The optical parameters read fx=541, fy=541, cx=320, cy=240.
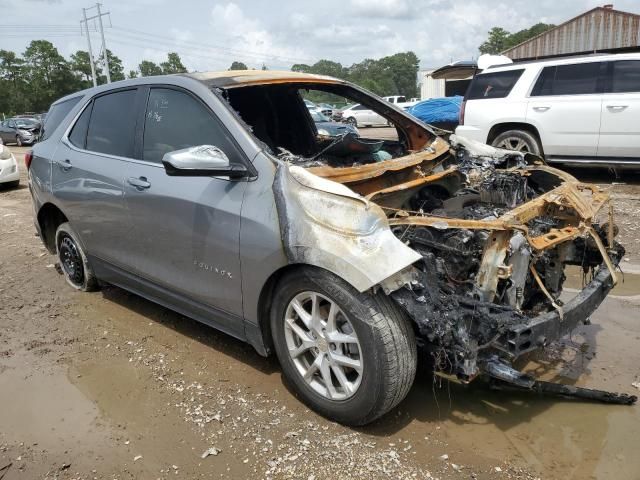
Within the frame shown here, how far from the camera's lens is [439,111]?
13320 mm

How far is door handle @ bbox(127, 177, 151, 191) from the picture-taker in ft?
11.6

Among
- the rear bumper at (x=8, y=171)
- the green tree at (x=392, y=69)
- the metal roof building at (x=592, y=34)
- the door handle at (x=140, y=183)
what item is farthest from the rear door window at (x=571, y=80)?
the green tree at (x=392, y=69)

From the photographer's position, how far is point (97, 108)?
4.27 m

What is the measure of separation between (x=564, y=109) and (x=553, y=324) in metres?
7.03

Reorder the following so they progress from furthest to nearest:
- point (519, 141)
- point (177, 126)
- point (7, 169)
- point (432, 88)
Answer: point (432, 88), point (7, 169), point (519, 141), point (177, 126)

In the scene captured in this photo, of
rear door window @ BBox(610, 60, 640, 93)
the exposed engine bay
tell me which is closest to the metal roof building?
rear door window @ BBox(610, 60, 640, 93)

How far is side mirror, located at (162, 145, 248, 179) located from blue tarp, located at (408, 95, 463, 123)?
33.3ft

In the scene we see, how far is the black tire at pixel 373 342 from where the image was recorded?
254 centimetres

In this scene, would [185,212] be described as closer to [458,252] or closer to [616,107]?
[458,252]

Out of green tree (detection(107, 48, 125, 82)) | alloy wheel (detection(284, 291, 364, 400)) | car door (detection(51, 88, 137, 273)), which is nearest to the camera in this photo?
alloy wheel (detection(284, 291, 364, 400))

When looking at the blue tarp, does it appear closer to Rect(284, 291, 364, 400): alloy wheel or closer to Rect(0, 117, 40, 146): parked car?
Rect(284, 291, 364, 400): alloy wheel

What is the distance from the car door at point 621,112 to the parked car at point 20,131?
23.3m

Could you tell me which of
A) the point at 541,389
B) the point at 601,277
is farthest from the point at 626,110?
the point at 541,389

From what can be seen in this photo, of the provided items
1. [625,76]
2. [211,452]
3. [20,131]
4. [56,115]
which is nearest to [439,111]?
[625,76]
